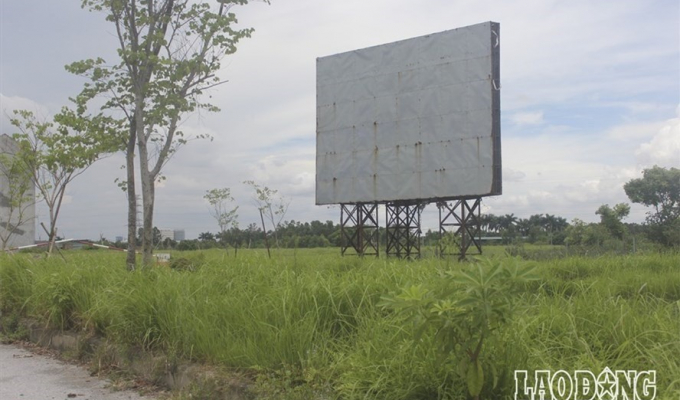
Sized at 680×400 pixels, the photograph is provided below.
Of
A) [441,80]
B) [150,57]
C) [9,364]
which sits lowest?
[9,364]

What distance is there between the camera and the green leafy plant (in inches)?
96.9

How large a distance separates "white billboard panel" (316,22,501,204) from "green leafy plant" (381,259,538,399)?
11735 mm

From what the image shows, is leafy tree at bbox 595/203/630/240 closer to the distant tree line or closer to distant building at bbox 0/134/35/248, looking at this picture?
the distant tree line

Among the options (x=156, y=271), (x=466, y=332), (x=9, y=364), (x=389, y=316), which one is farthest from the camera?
(x=156, y=271)

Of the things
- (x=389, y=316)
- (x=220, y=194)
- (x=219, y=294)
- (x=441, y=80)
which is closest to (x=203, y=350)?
(x=219, y=294)

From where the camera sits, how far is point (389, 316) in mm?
3760

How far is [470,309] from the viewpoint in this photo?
252 cm

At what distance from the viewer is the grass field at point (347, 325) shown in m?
2.90

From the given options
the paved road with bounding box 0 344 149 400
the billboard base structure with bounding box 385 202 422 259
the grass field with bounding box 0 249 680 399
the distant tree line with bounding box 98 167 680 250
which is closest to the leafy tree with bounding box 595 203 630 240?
the distant tree line with bounding box 98 167 680 250

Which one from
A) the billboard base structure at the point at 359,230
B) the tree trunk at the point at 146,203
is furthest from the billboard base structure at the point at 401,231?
the tree trunk at the point at 146,203

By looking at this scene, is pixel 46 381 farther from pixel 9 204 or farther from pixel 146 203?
pixel 9 204

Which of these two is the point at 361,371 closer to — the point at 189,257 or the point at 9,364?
the point at 9,364

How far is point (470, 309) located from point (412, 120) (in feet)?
42.8

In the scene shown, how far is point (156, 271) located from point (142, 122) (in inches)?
82.3
